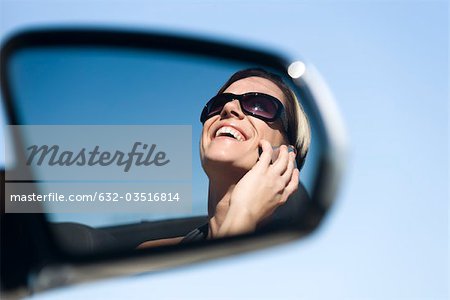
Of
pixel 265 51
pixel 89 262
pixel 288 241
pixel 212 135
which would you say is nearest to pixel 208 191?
pixel 212 135

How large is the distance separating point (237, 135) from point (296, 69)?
50 centimetres

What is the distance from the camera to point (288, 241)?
214 centimetres

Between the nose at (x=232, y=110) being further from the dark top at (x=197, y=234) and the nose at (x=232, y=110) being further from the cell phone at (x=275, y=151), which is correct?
the dark top at (x=197, y=234)

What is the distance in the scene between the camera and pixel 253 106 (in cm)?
242

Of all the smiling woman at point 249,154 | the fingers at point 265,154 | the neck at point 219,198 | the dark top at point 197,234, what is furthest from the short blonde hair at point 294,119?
the dark top at point 197,234

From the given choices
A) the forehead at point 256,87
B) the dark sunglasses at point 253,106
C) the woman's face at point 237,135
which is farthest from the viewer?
the forehead at point 256,87

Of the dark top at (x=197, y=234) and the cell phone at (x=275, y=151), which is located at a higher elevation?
the cell phone at (x=275, y=151)

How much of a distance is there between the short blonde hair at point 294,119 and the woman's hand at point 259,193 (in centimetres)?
15

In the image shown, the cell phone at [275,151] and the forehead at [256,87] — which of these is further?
the forehead at [256,87]

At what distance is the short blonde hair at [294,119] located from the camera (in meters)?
2.34

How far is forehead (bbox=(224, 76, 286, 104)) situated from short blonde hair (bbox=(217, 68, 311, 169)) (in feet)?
0.07

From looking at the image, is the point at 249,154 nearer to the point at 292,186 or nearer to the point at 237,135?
the point at 237,135

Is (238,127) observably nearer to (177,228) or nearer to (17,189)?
(177,228)

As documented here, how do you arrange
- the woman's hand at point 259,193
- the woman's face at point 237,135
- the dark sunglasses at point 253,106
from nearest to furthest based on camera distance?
1. the woman's hand at point 259,193
2. the woman's face at point 237,135
3. the dark sunglasses at point 253,106
